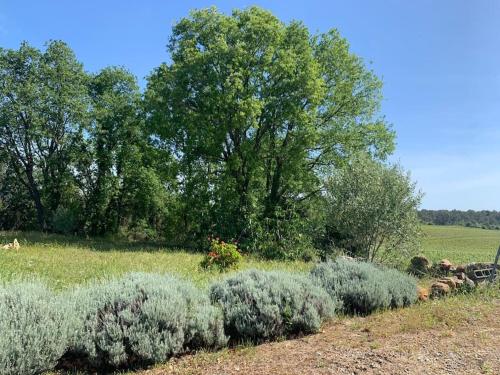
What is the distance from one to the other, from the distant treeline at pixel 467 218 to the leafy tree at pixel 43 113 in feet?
197

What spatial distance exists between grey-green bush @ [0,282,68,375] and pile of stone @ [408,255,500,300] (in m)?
7.54

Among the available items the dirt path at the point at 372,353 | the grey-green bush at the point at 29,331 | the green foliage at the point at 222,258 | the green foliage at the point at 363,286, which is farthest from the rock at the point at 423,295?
the grey-green bush at the point at 29,331

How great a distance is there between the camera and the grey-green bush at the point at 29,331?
13.9 feet

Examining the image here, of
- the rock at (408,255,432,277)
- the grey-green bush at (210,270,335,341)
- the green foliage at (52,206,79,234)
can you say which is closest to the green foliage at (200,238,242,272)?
the grey-green bush at (210,270,335,341)

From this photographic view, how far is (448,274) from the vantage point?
1293cm

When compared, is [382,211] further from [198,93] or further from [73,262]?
[198,93]

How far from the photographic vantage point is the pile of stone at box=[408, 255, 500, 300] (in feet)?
31.7

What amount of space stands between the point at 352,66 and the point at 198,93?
9.62 metres

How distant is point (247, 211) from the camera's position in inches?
864

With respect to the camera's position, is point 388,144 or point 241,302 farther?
point 388,144

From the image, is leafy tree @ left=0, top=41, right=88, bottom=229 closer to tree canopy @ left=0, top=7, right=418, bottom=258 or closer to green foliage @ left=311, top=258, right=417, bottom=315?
tree canopy @ left=0, top=7, right=418, bottom=258

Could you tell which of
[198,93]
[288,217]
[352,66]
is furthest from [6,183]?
[352,66]

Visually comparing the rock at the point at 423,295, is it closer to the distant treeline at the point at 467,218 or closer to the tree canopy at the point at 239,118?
the tree canopy at the point at 239,118

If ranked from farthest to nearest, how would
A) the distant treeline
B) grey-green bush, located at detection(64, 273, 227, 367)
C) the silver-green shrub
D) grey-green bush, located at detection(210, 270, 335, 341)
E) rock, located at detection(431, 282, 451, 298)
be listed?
the distant treeline, rock, located at detection(431, 282, 451, 298), the silver-green shrub, grey-green bush, located at detection(210, 270, 335, 341), grey-green bush, located at detection(64, 273, 227, 367)
